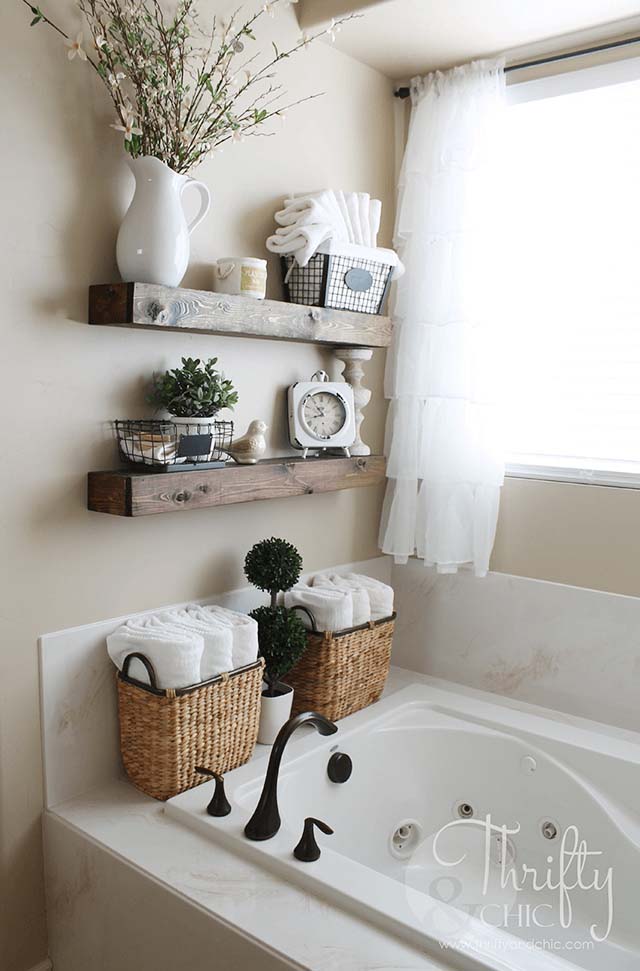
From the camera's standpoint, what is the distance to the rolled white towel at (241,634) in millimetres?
1884

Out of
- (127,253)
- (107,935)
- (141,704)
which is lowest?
(107,935)

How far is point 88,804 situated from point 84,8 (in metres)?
1.64

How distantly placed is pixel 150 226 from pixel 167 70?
1.09 feet

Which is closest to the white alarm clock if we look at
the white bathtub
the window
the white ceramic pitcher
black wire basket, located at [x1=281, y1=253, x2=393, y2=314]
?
black wire basket, located at [x1=281, y1=253, x2=393, y2=314]

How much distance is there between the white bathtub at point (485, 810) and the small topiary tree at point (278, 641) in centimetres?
18

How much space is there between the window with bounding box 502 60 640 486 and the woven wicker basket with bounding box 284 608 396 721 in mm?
657

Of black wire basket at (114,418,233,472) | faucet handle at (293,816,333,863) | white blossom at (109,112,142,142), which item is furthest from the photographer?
black wire basket at (114,418,233,472)

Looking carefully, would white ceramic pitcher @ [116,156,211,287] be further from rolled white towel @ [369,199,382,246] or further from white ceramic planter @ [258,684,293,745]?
white ceramic planter @ [258,684,293,745]

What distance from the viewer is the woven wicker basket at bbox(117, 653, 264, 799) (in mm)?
1744

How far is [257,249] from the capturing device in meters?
2.13

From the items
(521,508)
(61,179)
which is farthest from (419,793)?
(61,179)

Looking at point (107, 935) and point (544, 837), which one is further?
point (544, 837)

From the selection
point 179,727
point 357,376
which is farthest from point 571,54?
point 179,727

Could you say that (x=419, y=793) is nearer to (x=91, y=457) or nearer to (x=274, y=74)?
(x=91, y=457)
